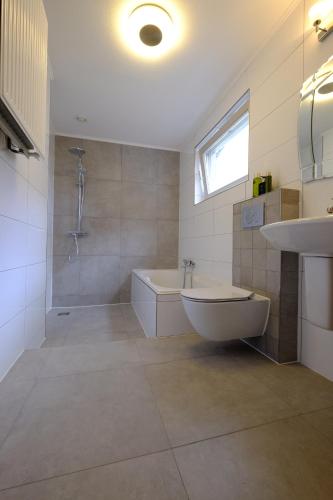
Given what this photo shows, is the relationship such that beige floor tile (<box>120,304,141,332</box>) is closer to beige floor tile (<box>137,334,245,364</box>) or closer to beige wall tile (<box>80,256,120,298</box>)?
beige wall tile (<box>80,256,120,298</box>)

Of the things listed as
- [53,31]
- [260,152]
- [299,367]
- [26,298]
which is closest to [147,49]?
[53,31]

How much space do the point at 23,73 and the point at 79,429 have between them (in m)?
1.59

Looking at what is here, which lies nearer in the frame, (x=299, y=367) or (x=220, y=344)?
(x=299, y=367)

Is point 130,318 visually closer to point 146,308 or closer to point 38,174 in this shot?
point 146,308

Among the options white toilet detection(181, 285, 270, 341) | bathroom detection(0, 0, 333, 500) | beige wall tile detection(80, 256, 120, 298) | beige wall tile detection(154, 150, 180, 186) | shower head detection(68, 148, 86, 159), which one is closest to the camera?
bathroom detection(0, 0, 333, 500)

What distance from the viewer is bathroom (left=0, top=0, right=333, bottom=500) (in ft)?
2.65

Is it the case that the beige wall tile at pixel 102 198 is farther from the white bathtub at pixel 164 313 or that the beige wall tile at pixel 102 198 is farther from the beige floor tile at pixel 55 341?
the beige floor tile at pixel 55 341

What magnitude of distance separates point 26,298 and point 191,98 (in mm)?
2475

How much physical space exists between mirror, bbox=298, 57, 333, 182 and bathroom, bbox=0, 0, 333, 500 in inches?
0.4

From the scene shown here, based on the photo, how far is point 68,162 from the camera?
329cm

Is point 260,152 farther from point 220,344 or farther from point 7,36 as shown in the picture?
point 7,36

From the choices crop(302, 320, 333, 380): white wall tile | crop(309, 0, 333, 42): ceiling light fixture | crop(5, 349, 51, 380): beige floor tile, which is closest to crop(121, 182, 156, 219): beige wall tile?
crop(5, 349, 51, 380): beige floor tile

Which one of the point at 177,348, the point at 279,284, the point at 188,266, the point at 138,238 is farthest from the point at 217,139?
the point at 177,348

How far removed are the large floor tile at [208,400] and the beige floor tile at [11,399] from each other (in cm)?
63
